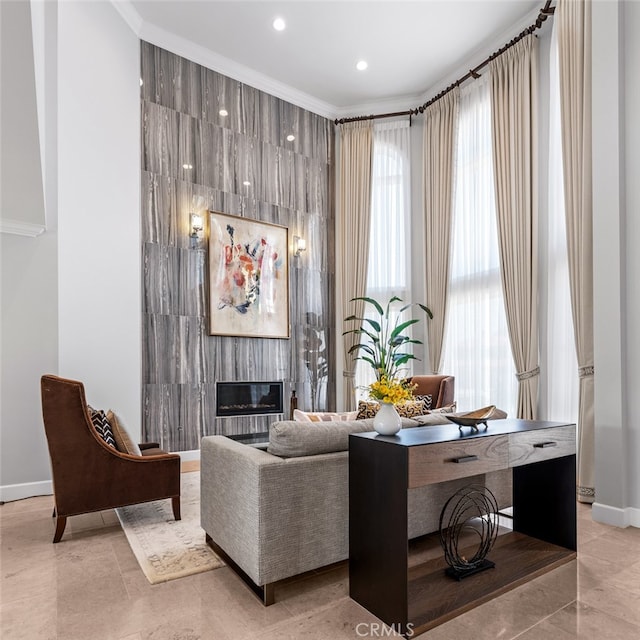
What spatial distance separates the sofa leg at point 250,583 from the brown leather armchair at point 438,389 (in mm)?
2625

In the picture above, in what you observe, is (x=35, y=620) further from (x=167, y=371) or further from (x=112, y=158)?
(x=112, y=158)

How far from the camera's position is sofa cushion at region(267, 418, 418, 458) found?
2.28 metres

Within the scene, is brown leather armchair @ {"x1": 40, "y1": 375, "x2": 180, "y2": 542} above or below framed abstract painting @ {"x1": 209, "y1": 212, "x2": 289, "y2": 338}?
below

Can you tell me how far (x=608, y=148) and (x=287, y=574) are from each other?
3.50 metres

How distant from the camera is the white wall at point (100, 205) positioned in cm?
419

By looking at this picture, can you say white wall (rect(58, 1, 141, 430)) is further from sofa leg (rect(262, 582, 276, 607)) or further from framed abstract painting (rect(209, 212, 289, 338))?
sofa leg (rect(262, 582, 276, 607))

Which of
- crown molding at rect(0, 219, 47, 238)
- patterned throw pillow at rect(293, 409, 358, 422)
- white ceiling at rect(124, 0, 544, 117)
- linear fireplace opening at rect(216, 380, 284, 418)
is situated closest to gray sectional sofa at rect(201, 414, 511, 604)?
patterned throw pillow at rect(293, 409, 358, 422)

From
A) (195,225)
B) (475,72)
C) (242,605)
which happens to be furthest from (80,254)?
(475,72)

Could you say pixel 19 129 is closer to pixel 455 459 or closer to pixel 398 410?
pixel 398 410

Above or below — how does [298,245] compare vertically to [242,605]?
above

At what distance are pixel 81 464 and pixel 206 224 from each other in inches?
128

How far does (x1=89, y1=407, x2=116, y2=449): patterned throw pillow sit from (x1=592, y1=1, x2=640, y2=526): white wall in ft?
11.4

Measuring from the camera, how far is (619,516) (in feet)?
10.4

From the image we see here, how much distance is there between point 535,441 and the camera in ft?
8.14
